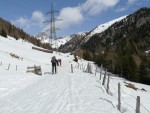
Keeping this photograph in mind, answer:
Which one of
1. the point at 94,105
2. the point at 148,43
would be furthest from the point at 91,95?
the point at 148,43

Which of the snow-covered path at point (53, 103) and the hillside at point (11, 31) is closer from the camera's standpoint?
the snow-covered path at point (53, 103)

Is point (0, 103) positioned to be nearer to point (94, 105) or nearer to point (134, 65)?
point (94, 105)

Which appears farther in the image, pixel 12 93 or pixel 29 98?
pixel 12 93

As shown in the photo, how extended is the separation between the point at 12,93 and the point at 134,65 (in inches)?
3039

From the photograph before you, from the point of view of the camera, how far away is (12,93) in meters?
20.3

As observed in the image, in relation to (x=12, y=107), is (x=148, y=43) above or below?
above

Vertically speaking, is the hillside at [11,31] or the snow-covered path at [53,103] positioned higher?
the hillside at [11,31]

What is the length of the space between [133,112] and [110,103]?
56.1 inches

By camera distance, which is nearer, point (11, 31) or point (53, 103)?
point (53, 103)

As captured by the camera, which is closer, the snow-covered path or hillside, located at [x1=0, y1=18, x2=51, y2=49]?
the snow-covered path

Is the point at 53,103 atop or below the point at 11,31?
below

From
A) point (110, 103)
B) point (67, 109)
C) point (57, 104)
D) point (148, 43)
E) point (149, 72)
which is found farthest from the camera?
point (148, 43)

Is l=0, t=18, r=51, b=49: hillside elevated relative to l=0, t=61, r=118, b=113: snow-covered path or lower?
elevated

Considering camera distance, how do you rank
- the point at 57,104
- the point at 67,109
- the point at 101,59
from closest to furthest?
1. the point at 67,109
2. the point at 57,104
3. the point at 101,59
